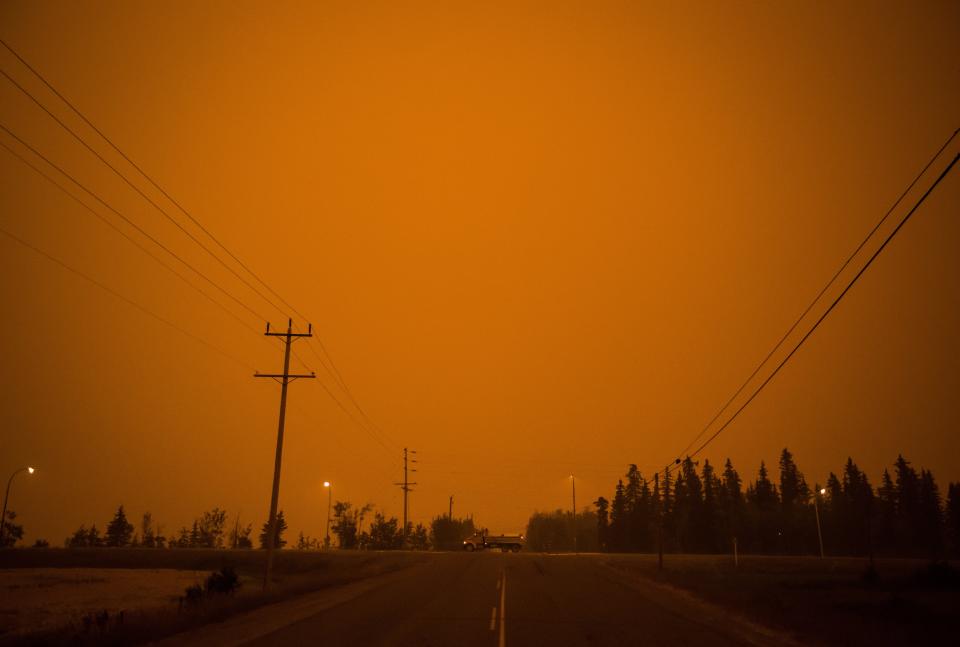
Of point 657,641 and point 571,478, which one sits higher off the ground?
point 571,478

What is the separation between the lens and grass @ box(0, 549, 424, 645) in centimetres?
1735

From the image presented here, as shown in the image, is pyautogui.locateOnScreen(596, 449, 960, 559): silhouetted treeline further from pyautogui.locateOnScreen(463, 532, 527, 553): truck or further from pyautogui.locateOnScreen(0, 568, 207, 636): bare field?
pyautogui.locateOnScreen(0, 568, 207, 636): bare field

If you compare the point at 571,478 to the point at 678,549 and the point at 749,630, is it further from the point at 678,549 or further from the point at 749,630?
the point at 749,630

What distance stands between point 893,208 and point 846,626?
12.4 meters

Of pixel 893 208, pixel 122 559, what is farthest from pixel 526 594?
pixel 122 559

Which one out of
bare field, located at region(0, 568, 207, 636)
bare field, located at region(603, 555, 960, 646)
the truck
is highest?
the truck

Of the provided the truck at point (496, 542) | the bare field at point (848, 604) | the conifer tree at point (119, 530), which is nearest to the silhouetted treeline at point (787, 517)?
the truck at point (496, 542)

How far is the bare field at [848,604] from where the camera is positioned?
1898cm

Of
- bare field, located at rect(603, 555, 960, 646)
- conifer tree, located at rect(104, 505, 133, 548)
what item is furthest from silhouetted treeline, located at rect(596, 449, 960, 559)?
conifer tree, located at rect(104, 505, 133, 548)

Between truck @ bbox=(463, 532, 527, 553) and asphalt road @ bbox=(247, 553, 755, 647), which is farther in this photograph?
truck @ bbox=(463, 532, 527, 553)

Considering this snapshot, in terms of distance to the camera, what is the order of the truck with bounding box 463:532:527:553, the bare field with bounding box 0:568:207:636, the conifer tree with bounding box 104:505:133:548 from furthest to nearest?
the conifer tree with bounding box 104:505:133:548
the truck with bounding box 463:532:527:553
the bare field with bounding box 0:568:207:636

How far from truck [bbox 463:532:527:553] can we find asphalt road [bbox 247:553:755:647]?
197 ft

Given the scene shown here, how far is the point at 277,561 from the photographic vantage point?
61.3 metres

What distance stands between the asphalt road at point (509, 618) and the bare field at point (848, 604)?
1999 millimetres
